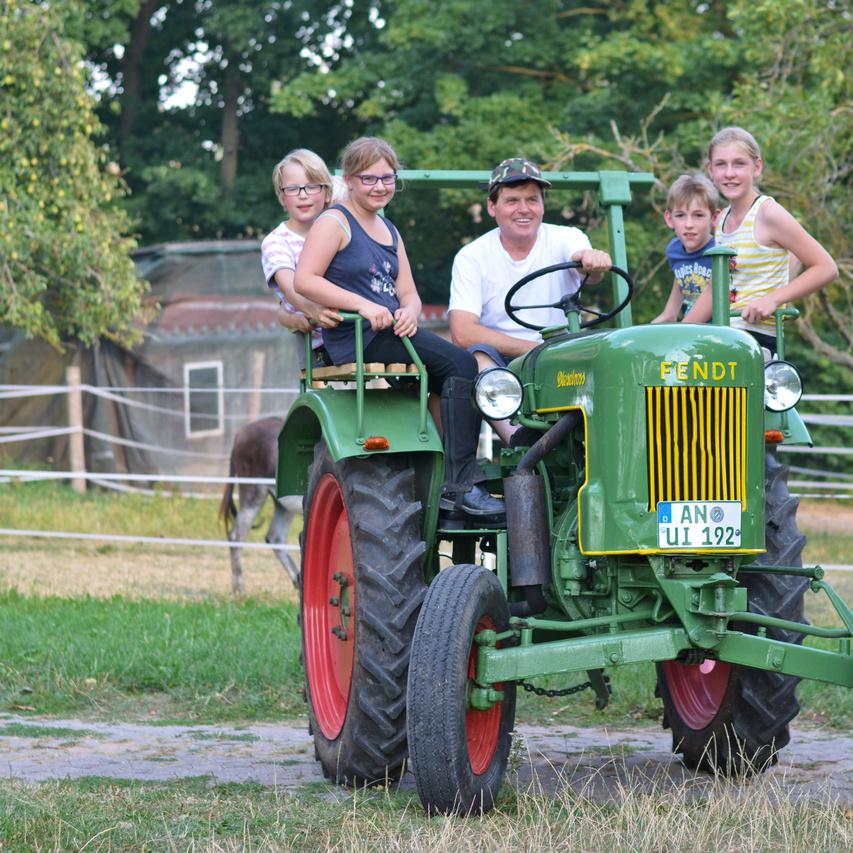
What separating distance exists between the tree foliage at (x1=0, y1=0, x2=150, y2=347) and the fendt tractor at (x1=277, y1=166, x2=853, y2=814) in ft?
36.2

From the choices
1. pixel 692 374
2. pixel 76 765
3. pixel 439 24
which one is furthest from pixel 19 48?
pixel 692 374

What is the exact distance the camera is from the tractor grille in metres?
4.86

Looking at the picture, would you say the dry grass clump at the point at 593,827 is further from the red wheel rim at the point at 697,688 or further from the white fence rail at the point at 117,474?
the white fence rail at the point at 117,474

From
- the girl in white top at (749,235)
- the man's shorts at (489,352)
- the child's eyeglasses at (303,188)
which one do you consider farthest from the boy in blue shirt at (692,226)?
the child's eyeglasses at (303,188)

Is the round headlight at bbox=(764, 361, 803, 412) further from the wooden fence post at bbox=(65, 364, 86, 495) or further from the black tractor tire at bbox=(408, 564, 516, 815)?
the wooden fence post at bbox=(65, 364, 86, 495)

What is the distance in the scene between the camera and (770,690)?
564 centimetres

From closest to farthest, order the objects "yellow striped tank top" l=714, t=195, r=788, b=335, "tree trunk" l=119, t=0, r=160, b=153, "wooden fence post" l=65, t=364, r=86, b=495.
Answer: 1. "yellow striped tank top" l=714, t=195, r=788, b=335
2. "wooden fence post" l=65, t=364, r=86, b=495
3. "tree trunk" l=119, t=0, r=160, b=153

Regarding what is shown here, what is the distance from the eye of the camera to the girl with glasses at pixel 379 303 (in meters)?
Answer: 5.58

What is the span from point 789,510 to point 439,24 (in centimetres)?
1724

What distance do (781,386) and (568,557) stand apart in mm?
993

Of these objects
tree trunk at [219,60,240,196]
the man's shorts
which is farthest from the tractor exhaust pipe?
tree trunk at [219,60,240,196]

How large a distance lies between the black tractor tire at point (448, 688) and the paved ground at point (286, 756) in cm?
66

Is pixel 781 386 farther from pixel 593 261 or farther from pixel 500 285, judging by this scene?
pixel 500 285

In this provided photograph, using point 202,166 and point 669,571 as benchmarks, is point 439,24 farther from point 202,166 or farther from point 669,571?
point 669,571
